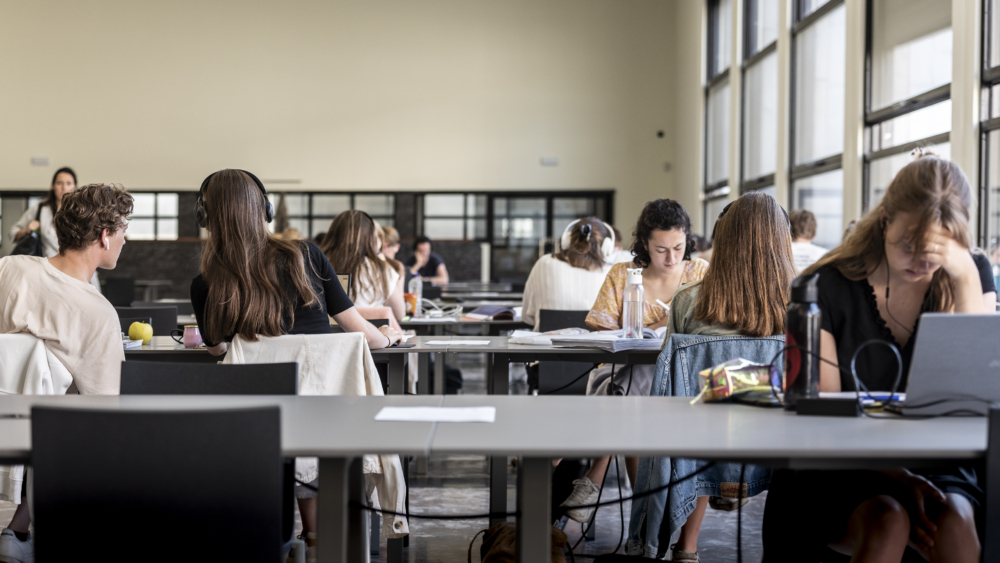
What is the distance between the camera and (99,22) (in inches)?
468

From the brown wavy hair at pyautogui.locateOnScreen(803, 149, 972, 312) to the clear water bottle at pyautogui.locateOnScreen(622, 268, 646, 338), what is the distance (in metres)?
1.04

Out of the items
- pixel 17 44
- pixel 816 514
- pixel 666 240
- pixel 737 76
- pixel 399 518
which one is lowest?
pixel 399 518

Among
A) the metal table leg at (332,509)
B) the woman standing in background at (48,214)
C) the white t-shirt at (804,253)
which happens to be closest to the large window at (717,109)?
the white t-shirt at (804,253)

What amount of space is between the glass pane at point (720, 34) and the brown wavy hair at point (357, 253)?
6952 millimetres

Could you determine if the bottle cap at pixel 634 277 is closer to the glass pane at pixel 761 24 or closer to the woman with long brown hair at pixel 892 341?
the woman with long brown hair at pixel 892 341

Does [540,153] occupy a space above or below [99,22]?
below

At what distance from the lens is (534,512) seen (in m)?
1.27

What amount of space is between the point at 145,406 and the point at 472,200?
10.8 meters

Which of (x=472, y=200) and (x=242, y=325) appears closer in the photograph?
(x=242, y=325)

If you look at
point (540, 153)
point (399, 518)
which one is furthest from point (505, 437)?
point (540, 153)

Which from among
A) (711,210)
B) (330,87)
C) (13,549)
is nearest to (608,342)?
(13,549)

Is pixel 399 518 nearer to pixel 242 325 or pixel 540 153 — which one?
pixel 242 325

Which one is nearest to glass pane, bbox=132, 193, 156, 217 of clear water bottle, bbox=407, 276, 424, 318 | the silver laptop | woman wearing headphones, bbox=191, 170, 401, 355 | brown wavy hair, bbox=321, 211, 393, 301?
clear water bottle, bbox=407, 276, 424, 318

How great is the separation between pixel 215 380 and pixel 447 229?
10.6 meters
